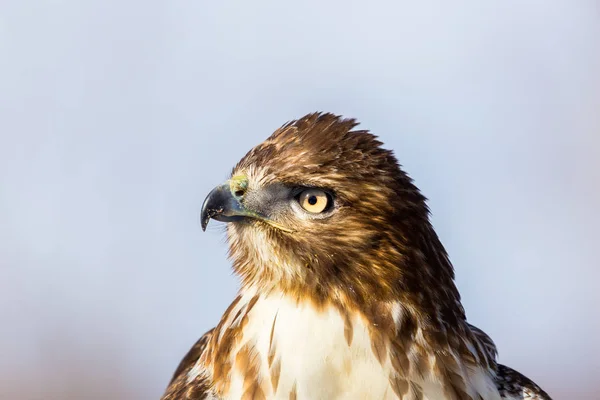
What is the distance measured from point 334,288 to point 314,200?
37 centimetres

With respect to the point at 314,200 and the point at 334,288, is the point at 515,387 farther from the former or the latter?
the point at 314,200

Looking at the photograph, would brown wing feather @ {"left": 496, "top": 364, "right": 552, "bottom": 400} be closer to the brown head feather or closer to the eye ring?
the brown head feather

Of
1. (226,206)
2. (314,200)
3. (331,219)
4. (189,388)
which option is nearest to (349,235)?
(331,219)

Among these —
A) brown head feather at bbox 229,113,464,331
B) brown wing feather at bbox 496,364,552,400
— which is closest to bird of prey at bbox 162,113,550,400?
brown head feather at bbox 229,113,464,331

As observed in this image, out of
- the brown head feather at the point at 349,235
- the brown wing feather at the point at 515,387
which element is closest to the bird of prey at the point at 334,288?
the brown head feather at the point at 349,235

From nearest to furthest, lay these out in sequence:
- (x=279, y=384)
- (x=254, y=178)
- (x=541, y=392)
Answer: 1. (x=279, y=384)
2. (x=254, y=178)
3. (x=541, y=392)

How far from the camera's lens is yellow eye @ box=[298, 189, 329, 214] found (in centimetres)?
368

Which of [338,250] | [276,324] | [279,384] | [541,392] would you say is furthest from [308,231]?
[541,392]

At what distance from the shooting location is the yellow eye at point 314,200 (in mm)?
3680

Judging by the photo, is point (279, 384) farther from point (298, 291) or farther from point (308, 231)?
point (308, 231)

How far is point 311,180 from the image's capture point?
11.9 ft

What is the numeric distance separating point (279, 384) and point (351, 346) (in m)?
0.32

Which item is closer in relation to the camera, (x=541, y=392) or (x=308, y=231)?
(x=308, y=231)

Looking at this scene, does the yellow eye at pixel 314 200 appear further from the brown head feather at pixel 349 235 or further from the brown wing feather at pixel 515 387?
the brown wing feather at pixel 515 387
